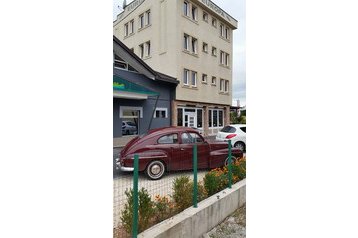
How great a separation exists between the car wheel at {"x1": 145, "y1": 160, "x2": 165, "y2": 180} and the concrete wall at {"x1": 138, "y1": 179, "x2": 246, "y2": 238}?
1.09 meters

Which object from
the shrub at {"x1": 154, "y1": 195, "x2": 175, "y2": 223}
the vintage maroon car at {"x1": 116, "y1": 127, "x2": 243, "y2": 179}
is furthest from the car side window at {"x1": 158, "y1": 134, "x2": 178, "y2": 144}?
the shrub at {"x1": 154, "y1": 195, "x2": 175, "y2": 223}

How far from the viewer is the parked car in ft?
10.1

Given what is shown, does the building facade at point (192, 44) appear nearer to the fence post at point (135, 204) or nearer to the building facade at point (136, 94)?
the building facade at point (136, 94)

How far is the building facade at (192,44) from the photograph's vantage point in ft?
10.1

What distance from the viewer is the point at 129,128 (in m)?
3.19

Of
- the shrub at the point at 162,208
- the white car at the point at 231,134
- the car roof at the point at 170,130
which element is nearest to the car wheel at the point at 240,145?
the white car at the point at 231,134

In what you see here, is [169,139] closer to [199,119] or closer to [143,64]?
[199,119]

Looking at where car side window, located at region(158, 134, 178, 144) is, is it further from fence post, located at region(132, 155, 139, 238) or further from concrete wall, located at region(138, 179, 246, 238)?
fence post, located at region(132, 155, 139, 238)

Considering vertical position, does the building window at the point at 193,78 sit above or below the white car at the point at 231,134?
above

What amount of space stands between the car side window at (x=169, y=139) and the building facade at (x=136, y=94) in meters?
0.30

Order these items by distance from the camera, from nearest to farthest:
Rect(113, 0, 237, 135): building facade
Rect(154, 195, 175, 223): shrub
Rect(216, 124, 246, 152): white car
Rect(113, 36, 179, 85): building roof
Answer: Rect(154, 195, 175, 223): shrub → Rect(113, 36, 179, 85): building roof → Rect(113, 0, 237, 135): building facade → Rect(216, 124, 246, 152): white car

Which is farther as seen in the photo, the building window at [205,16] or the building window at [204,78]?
the building window at [204,78]

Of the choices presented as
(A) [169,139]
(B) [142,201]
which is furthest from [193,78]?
(B) [142,201]
